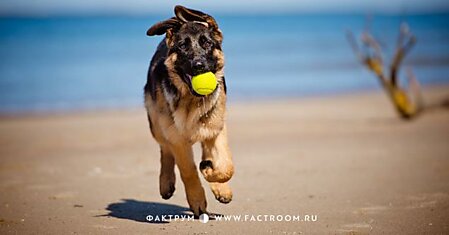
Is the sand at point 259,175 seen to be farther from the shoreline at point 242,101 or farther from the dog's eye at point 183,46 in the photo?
the dog's eye at point 183,46

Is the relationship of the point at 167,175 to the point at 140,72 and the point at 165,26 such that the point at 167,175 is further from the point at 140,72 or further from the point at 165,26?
the point at 140,72

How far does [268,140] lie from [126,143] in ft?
8.08

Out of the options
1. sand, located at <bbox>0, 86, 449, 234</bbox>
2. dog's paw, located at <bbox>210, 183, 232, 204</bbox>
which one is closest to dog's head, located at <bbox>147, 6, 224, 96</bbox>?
dog's paw, located at <bbox>210, 183, 232, 204</bbox>

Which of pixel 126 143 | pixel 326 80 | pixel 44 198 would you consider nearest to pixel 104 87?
pixel 326 80

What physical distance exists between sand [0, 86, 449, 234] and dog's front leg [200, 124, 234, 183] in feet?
1.48

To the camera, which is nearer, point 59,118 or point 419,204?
point 419,204

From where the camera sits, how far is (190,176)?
6.79 m

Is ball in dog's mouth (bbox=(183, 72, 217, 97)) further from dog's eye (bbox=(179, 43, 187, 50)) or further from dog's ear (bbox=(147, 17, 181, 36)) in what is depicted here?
dog's ear (bbox=(147, 17, 181, 36))

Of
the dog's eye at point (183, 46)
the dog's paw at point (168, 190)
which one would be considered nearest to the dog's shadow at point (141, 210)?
the dog's paw at point (168, 190)

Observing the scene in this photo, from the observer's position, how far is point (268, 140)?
11945 mm

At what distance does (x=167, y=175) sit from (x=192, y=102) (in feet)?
3.85

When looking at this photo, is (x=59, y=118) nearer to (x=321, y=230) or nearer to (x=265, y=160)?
(x=265, y=160)

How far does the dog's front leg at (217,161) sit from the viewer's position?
258 inches

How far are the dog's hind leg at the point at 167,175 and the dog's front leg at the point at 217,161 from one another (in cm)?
70
